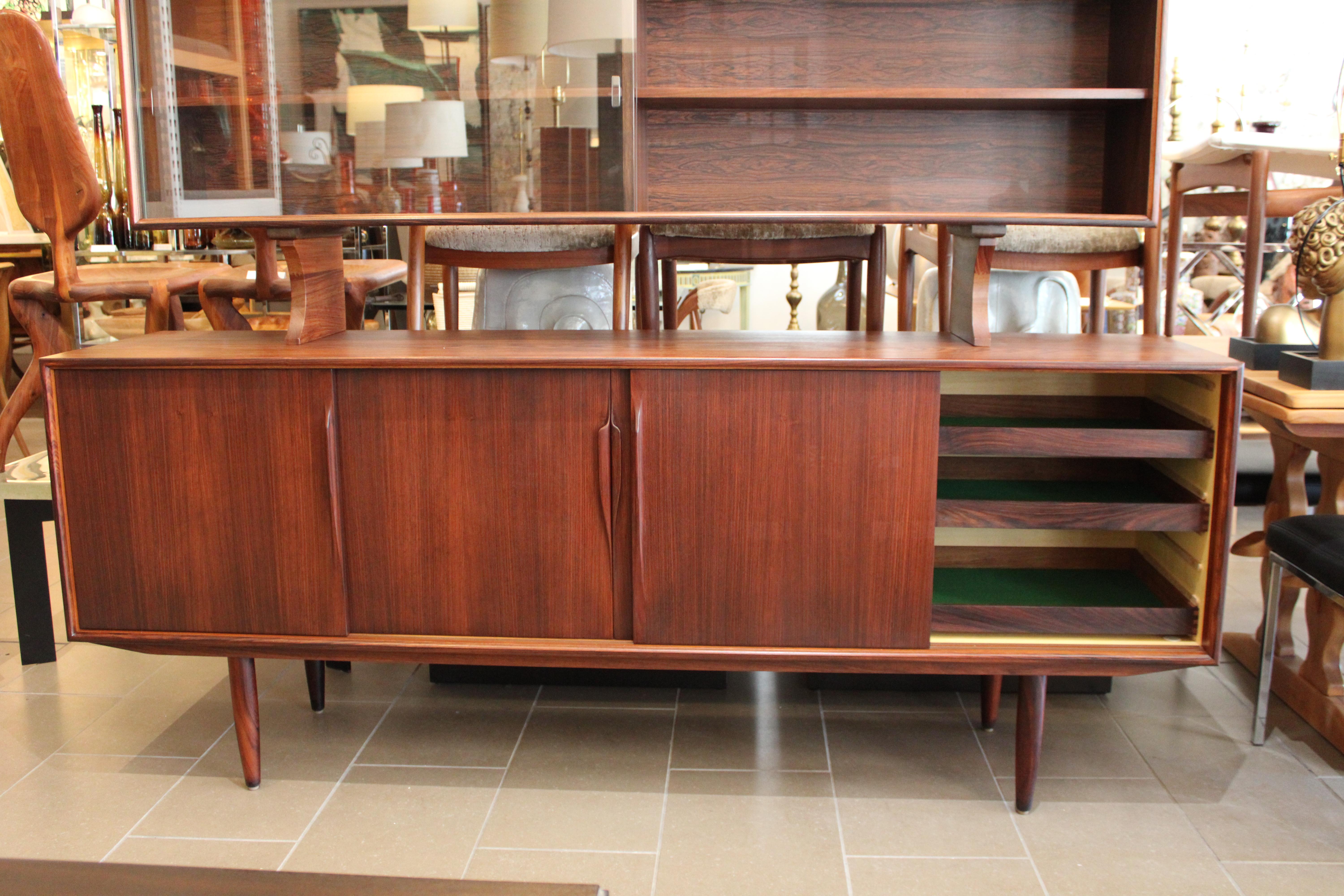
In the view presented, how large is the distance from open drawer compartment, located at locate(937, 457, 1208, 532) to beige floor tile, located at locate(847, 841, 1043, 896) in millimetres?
555

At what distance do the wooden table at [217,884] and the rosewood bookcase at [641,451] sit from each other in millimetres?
877

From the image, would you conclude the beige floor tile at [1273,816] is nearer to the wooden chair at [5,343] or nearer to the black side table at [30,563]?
the black side table at [30,563]

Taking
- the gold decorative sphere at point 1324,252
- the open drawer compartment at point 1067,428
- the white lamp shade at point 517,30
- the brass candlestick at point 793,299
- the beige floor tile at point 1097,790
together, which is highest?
the white lamp shade at point 517,30

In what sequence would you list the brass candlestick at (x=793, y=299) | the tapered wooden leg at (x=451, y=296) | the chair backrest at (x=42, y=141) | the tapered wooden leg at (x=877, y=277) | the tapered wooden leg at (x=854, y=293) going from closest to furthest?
the chair backrest at (x=42, y=141), the tapered wooden leg at (x=877, y=277), the tapered wooden leg at (x=854, y=293), the tapered wooden leg at (x=451, y=296), the brass candlestick at (x=793, y=299)

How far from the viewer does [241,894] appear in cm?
95

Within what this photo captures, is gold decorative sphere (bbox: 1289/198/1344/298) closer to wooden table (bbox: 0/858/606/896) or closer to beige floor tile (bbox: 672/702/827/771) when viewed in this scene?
beige floor tile (bbox: 672/702/827/771)

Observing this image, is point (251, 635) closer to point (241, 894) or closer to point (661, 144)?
point (241, 894)

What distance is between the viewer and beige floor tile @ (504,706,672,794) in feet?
6.75

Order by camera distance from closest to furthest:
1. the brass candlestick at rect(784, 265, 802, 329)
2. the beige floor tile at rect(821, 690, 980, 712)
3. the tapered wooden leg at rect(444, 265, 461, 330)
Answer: the beige floor tile at rect(821, 690, 980, 712) → the tapered wooden leg at rect(444, 265, 461, 330) → the brass candlestick at rect(784, 265, 802, 329)

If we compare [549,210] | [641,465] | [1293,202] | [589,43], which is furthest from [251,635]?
[1293,202]

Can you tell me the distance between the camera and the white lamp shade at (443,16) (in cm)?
188

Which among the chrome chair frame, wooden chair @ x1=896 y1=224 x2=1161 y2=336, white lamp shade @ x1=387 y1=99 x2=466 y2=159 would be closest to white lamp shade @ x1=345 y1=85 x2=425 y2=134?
white lamp shade @ x1=387 y1=99 x2=466 y2=159

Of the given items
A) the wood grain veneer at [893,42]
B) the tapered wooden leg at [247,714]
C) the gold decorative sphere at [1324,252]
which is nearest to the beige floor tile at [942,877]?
the tapered wooden leg at [247,714]

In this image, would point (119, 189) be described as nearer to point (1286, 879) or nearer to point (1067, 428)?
point (1067, 428)
